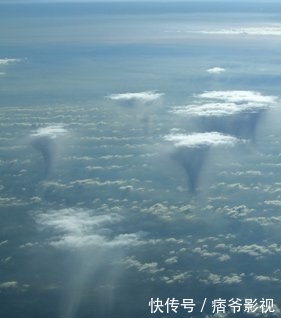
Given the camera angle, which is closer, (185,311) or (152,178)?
(185,311)

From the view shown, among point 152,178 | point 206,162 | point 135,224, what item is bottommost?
point 135,224

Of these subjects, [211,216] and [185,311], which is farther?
[211,216]

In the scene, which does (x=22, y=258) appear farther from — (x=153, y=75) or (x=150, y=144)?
(x=153, y=75)

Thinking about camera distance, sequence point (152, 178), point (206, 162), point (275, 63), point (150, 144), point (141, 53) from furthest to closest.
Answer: point (141, 53) < point (275, 63) < point (150, 144) < point (206, 162) < point (152, 178)

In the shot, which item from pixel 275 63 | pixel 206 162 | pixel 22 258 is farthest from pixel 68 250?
pixel 275 63

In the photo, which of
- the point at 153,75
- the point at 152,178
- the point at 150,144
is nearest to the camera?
the point at 152,178

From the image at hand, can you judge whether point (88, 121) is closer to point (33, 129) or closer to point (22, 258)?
point (33, 129)

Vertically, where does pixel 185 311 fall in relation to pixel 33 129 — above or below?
below

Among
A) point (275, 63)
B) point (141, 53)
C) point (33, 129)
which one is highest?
point (141, 53)

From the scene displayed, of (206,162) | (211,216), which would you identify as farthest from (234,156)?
(211,216)
